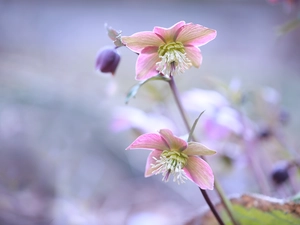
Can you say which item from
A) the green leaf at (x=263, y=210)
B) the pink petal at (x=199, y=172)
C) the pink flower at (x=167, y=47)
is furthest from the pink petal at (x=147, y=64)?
the green leaf at (x=263, y=210)

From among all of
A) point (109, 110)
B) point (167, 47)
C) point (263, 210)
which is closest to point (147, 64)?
point (167, 47)

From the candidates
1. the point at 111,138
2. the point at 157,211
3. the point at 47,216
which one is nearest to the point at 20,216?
the point at 47,216

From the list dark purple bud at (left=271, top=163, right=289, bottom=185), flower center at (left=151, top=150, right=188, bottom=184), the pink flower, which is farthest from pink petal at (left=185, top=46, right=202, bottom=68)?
dark purple bud at (left=271, top=163, right=289, bottom=185)

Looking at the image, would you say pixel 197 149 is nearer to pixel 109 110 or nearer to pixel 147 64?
pixel 147 64

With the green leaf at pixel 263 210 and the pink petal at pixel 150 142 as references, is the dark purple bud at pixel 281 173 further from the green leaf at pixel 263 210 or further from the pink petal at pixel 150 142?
the pink petal at pixel 150 142

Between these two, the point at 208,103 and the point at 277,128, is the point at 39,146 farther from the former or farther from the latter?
the point at 277,128

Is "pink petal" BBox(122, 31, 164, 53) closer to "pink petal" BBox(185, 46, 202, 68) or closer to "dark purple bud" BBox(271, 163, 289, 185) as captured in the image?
"pink petal" BBox(185, 46, 202, 68)
